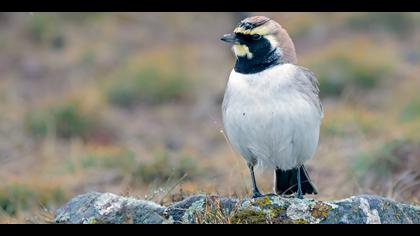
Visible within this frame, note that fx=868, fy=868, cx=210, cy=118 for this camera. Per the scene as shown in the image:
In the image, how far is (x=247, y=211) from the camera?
573 cm

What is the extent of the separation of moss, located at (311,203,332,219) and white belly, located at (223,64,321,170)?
2.52 ft

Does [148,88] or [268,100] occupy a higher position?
[268,100]

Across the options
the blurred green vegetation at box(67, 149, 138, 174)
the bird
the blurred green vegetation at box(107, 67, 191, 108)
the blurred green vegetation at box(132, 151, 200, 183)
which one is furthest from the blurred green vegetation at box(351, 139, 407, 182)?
the blurred green vegetation at box(107, 67, 191, 108)

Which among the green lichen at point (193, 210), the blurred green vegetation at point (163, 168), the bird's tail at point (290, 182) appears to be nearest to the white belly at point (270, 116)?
the bird's tail at point (290, 182)

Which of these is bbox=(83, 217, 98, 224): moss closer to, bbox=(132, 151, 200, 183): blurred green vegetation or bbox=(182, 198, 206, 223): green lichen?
bbox=(182, 198, 206, 223): green lichen

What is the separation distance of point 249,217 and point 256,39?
144cm

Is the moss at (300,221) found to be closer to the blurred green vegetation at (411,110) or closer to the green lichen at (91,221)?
the green lichen at (91,221)

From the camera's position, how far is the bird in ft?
20.6

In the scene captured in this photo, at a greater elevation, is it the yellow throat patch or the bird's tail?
the yellow throat patch

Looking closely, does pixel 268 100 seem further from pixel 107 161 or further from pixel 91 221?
pixel 107 161

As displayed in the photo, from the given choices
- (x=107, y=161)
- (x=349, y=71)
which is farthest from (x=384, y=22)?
(x=107, y=161)

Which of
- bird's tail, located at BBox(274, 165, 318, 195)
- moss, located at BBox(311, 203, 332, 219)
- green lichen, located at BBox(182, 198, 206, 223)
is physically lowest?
bird's tail, located at BBox(274, 165, 318, 195)

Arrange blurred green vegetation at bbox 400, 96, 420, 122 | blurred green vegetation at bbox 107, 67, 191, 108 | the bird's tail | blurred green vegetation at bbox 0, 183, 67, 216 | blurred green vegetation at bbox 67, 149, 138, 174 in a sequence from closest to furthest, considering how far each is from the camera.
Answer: the bird's tail → blurred green vegetation at bbox 0, 183, 67, 216 → blurred green vegetation at bbox 67, 149, 138, 174 → blurred green vegetation at bbox 400, 96, 420, 122 → blurred green vegetation at bbox 107, 67, 191, 108

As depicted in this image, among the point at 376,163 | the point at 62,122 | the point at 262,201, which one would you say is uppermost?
the point at 262,201
